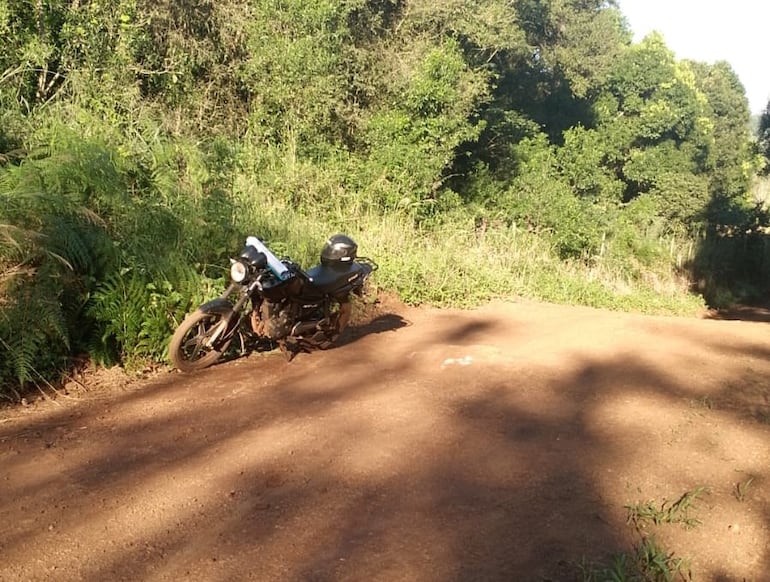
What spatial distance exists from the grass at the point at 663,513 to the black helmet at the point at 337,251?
3.68 metres

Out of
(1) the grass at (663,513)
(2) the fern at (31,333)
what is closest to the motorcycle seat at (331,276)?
(2) the fern at (31,333)

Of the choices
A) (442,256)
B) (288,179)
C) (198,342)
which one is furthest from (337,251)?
(288,179)

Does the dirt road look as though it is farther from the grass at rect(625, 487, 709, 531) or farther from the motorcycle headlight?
the motorcycle headlight

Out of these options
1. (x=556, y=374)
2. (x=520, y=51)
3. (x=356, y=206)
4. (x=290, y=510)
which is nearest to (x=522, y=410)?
(x=556, y=374)

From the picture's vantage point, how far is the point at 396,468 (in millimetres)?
3869

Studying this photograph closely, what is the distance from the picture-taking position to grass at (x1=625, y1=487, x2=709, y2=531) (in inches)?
130

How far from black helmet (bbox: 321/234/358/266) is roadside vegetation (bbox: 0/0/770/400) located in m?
0.97

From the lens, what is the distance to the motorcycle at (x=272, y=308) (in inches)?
227

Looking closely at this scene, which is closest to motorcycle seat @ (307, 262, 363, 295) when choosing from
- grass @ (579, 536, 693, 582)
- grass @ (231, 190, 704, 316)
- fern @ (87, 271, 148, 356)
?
grass @ (231, 190, 704, 316)

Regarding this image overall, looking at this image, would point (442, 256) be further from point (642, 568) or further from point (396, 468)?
point (642, 568)

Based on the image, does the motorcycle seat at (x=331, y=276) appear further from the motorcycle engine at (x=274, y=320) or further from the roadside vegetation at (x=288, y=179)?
the roadside vegetation at (x=288, y=179)

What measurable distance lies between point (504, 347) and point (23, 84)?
657cm

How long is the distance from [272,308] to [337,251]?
84 cm

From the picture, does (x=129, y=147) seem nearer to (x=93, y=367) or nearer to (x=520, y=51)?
(x=93, y=367)
